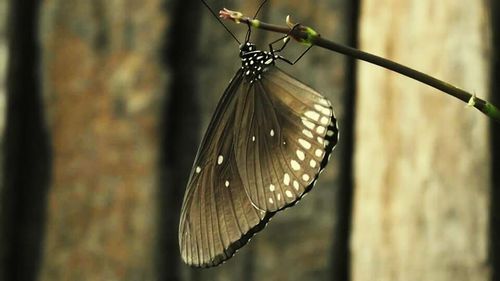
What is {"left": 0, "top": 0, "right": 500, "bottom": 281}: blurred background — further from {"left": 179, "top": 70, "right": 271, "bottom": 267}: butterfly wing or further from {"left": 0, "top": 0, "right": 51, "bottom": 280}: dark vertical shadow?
{"left": 179, "top": 70, "right": 271, "bottom": 267}: butterfly wing

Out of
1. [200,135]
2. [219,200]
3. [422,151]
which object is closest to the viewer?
[219,200]

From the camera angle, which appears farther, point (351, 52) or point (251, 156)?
point (251, 156)

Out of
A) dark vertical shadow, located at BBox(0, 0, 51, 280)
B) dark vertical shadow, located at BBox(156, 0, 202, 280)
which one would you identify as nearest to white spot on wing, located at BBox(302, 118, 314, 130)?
dark vertical shadow, located at BBox(156, 0, 202, 280)

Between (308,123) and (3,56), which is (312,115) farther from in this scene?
(3,56)

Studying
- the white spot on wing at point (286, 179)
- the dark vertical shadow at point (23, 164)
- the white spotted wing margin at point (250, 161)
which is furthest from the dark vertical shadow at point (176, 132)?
the white spot on wing at point (286, 179)

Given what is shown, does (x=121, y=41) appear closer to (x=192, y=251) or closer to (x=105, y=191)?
(x=105, y=191)

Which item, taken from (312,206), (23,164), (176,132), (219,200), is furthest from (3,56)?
(219,200)

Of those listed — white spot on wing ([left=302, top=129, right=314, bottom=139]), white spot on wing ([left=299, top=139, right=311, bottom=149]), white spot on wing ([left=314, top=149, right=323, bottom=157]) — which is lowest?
white spot on wing ([left=314, top=149, right=323, bottom=157])

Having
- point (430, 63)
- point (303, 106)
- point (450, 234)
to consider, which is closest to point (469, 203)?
point (450, 234)
